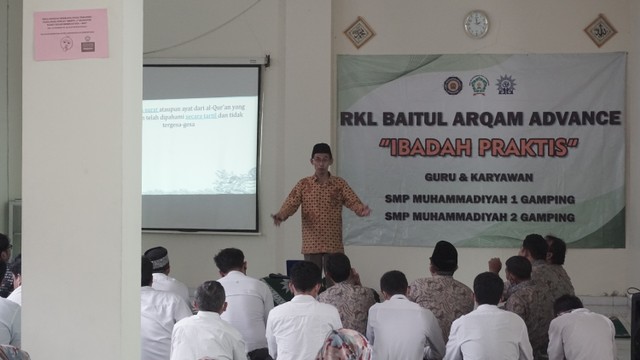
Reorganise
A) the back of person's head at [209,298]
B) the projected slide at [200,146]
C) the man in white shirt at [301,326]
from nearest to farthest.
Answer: the back of person's head at [209,298]
the man in white shirt at [301,326]
the projected slide at [200,146]

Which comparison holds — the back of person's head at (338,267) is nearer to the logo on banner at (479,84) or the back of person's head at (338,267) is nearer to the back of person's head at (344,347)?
the back of person's head at (344,347)

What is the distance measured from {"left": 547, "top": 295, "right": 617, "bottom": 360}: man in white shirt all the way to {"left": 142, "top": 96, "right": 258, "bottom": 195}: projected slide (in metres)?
4.14

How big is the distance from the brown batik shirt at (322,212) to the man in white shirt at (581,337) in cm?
245

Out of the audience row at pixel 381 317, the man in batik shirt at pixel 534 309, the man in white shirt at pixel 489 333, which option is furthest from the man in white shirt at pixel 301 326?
the man in batik shirt at pixel 534 309

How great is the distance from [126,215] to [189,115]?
5.05 metres

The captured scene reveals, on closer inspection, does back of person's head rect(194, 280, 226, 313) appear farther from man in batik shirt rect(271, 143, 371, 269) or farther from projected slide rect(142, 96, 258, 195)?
projected slide rect(142, 96, 258, 195)

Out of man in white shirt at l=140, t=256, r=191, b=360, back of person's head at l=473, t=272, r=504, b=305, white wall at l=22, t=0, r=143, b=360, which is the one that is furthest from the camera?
man in white shirt at l=140, t=256, r=191, b=360

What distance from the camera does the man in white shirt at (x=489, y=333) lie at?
417 cm

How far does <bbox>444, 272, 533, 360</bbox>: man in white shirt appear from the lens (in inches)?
164

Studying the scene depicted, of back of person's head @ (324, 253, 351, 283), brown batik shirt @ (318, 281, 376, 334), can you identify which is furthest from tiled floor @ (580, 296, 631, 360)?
brown batik shirt @ (318, 281, 376, 334)

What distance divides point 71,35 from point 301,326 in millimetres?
1686

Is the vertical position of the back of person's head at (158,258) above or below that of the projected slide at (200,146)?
below

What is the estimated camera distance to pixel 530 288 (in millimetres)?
5059

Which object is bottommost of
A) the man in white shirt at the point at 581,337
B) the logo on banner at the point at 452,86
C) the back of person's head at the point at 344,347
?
the man in white shirt at the point at 581,337
